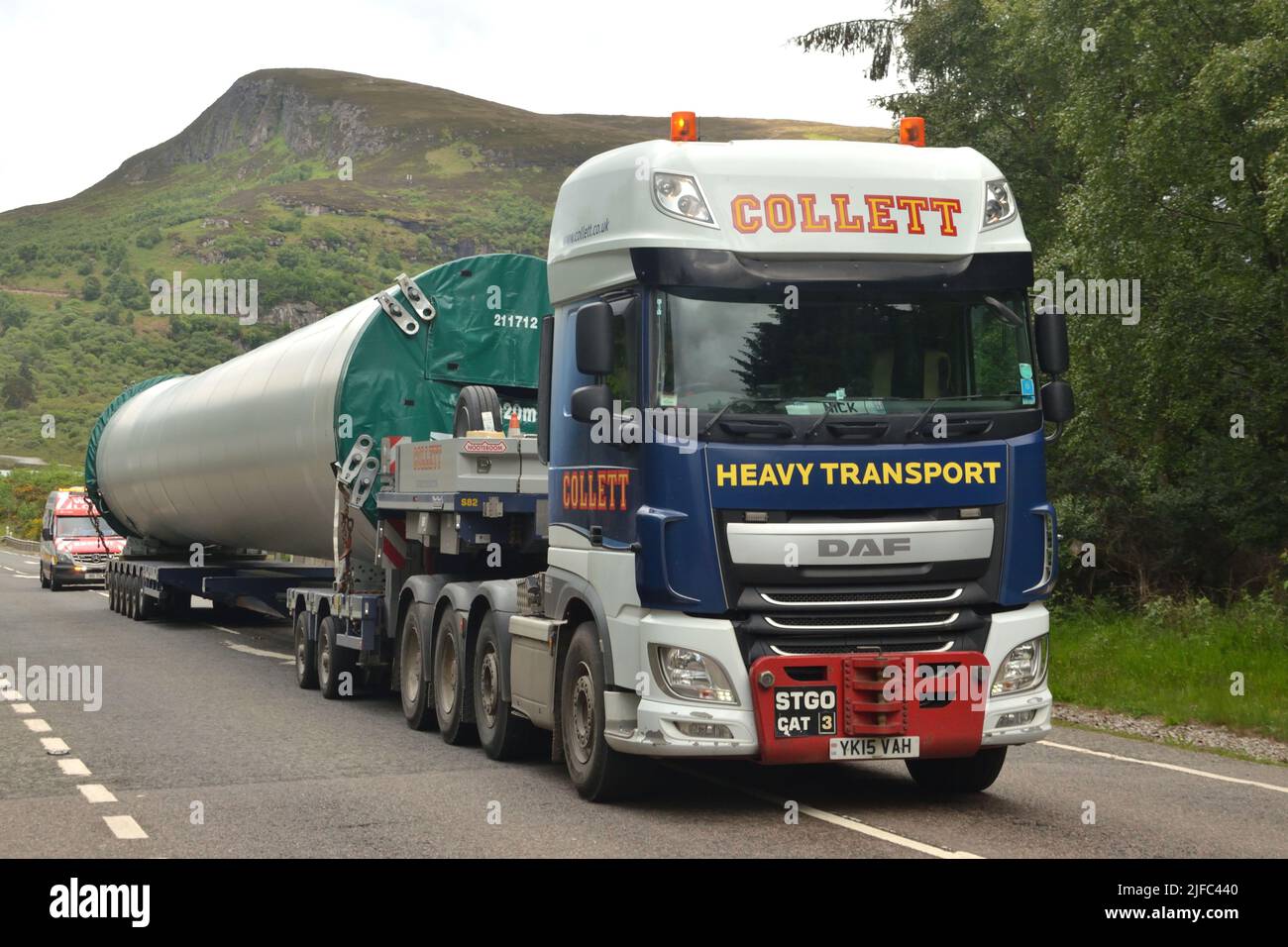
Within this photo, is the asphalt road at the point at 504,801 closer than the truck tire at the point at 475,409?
Yes

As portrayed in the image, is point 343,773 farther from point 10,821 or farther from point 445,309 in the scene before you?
point 445,309

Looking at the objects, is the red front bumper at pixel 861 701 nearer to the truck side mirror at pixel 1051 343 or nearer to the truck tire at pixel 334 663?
the truck side mirror at pixel 1051 343

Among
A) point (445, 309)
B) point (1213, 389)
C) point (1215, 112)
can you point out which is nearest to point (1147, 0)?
point (1215, 112)

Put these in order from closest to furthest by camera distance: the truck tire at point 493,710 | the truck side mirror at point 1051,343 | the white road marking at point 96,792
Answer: the truck side mirror at point 1051,343, the white road marking at point 96,792, the truck tire at point 493,710

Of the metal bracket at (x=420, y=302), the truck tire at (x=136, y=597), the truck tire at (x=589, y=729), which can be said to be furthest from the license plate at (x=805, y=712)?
the truck tire at (x=136, y=597)

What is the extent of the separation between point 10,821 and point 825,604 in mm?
4473

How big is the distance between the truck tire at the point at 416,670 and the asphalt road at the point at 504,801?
18 cm

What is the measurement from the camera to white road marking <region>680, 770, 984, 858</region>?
809cm

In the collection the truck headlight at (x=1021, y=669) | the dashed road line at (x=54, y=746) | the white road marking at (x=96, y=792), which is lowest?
the dashed road line at (x=54, y=746)

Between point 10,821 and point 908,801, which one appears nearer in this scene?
point 10,821

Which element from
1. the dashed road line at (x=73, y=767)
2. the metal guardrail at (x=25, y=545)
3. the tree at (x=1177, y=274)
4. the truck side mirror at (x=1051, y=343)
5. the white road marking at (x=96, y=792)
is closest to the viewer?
the truck side mirror at (x=1051, y=343)

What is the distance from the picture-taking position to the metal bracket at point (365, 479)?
1499cm

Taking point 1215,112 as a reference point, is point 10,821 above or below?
below
